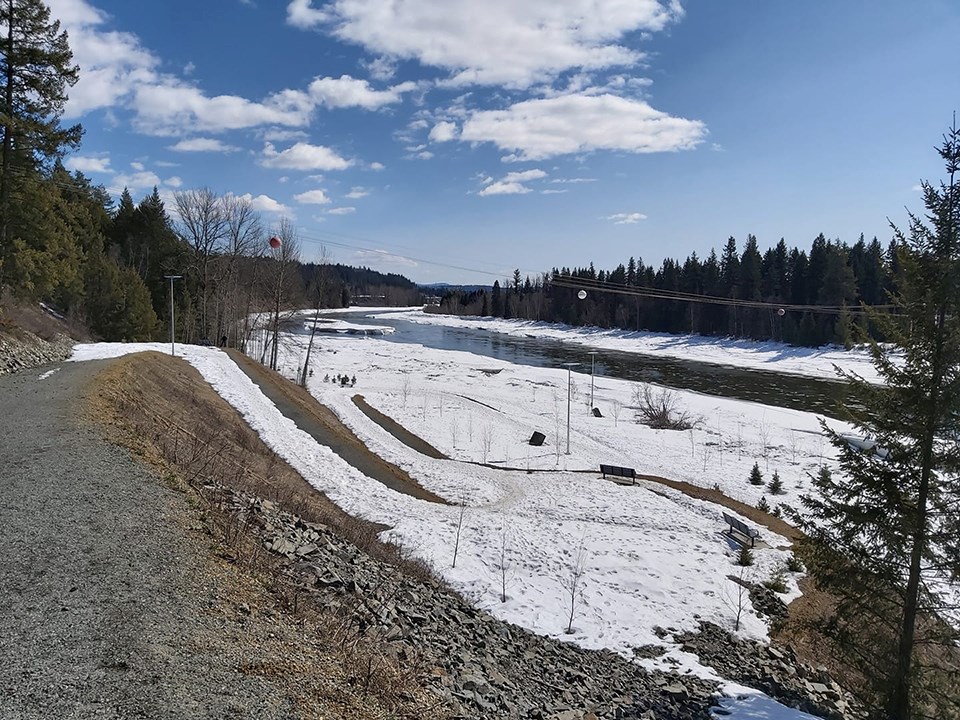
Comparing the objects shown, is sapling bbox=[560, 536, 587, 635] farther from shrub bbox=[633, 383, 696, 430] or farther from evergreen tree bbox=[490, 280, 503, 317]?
evergreen tree bbox=[490, 280, 503, 317]

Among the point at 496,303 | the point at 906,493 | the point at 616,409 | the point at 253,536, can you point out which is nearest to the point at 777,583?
the point at 906,493

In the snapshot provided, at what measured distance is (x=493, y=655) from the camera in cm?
897

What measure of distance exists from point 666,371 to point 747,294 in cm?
3396

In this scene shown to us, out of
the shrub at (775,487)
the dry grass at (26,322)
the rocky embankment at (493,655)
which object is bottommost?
the shrub at (775,487)

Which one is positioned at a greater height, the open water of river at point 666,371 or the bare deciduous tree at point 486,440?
the open water of river at point 666,371

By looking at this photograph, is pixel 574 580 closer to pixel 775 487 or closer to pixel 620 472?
pixel 620 472

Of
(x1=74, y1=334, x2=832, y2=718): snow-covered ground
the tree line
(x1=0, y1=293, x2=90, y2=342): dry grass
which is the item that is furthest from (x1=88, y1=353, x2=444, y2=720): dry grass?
the tree line

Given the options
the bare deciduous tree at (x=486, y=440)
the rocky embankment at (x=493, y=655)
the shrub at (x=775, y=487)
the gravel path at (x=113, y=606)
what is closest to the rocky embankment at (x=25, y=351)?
the gravel path at (x=113, y=606)

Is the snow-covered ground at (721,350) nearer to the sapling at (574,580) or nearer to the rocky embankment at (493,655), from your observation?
the sapling at (574,580)

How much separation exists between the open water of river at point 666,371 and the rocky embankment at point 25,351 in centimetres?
3387

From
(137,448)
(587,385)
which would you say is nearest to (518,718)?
(137,448)

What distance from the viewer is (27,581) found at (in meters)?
6.24

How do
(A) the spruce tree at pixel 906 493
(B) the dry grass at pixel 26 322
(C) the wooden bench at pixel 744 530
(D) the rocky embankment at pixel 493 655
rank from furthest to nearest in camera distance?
1. (B) the dry grass at pixel 26 322
2. (C) the wooden bench at pixel 744 530
3. (A) the spruce tree at pixel 906 493
4. (D) the rocky embankment at pixel 493 655

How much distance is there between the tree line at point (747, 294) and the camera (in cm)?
7262
